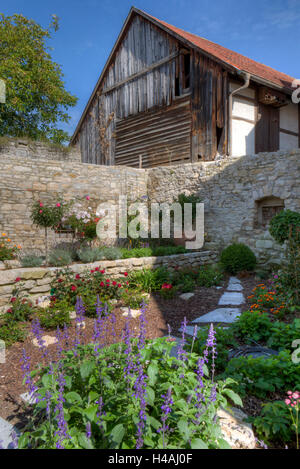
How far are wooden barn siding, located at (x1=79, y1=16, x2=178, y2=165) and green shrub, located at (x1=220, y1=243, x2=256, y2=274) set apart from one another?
6.52 meters

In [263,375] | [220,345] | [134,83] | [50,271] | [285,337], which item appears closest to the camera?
[263,375]

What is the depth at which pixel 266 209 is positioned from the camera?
7586 millimetres

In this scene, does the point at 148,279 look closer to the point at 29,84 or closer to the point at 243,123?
the point at 243,123

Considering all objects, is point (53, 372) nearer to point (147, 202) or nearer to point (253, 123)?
point (147, 202)

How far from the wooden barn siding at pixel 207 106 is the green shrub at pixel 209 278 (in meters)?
4.45

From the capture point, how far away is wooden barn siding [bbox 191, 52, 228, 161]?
9078mm

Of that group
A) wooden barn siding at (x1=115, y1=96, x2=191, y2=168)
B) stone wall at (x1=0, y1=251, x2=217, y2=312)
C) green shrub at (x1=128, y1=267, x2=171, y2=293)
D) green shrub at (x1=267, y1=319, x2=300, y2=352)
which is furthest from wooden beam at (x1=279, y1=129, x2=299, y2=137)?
green shrub at (x1=267, y1=319, x2=300, y2=352)

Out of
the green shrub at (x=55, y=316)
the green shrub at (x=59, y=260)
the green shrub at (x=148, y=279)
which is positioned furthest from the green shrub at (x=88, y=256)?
the green shrub at (x=55, y=316)

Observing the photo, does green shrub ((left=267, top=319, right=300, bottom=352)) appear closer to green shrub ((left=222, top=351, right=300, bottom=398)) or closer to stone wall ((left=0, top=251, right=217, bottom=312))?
green shrub ((left=222, top=351, right=300, bottom=398))

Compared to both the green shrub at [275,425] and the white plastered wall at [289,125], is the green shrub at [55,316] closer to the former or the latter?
the green shrub at [275,425]

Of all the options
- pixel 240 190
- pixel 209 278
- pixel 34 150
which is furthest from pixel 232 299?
pixel 34 150

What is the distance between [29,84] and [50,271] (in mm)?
11862

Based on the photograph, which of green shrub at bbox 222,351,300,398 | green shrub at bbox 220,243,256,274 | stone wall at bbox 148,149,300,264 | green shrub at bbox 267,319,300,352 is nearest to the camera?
green shrub at bbox 222,351,300,398

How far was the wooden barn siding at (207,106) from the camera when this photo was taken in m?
9.08
